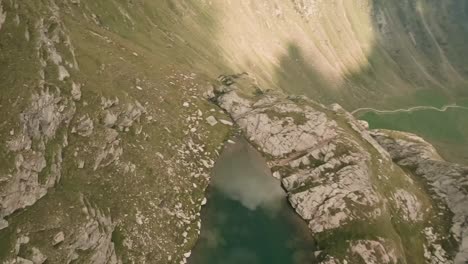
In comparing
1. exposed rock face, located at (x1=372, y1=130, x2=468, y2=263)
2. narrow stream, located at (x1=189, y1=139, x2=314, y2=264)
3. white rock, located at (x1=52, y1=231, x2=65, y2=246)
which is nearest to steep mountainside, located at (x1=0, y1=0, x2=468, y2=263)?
white rock, located at (x1=52, y1=231, x2=65, y2=246)

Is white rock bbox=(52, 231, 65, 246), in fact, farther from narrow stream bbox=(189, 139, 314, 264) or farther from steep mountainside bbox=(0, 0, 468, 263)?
narrow stream bbox=(189, 139, 314, 264)

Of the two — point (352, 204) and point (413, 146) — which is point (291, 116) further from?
point (413, 146)

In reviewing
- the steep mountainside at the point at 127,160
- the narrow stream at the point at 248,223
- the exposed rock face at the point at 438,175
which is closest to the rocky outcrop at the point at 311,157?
the steep mountainside at the point at 127,160

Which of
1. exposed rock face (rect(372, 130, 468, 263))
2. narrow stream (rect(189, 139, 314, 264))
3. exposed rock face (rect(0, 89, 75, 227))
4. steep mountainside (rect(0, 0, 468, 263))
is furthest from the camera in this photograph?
exposed rock face (rect(372, 130, 468, 263))

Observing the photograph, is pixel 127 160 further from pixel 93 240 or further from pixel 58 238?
pixel 58 238

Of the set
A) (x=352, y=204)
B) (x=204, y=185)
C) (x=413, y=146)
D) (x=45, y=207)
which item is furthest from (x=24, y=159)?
(x=413, y=146)

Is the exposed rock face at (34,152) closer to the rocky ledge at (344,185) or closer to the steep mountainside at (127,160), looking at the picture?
the steep mountainside at (127,160)

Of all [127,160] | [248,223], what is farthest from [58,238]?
[248,223]
